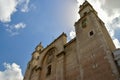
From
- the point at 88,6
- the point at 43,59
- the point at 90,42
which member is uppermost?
the point at 88,6

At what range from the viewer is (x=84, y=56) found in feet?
50.0

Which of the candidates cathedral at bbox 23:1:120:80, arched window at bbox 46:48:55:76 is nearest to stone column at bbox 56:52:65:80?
cathedral at bbox 23:1:120:80

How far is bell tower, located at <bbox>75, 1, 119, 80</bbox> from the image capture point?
12312mm

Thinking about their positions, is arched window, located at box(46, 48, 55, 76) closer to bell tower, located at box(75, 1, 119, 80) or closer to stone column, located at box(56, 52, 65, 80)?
stone column, located at box(56, 52, 65, 80)

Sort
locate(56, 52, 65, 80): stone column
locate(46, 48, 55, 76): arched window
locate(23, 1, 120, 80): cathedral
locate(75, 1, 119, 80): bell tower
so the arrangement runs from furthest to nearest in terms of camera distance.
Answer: locate(46, 48, 55, 76): arched window < locate(56, 52, 65, 80): stone column < locate(23, 1, 120, 80): cathedral < locate(75, 1, 119, 80): bell tower

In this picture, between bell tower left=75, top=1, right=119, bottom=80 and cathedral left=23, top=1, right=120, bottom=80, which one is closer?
bell tower left=75, top=1, right=119, bottom=80

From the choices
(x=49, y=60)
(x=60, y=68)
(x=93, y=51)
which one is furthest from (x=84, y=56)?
(x=49, y=60)

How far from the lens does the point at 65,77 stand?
53.6 ft

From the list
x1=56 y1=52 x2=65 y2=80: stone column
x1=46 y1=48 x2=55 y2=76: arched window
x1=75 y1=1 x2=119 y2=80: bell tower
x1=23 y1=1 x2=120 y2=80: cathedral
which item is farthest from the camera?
x1=46 y1=48 x2=55 y2=76: arched window

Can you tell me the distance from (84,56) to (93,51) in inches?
47.1

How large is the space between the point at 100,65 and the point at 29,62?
17.6 metres

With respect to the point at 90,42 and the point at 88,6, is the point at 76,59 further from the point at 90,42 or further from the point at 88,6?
the point at 88,6

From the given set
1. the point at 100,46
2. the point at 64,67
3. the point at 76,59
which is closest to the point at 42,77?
the point at 64,67

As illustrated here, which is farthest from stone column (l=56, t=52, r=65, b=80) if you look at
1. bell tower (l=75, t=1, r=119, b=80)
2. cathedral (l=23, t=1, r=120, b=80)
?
bell tower (l=75, t=1, r=119, b=80)
